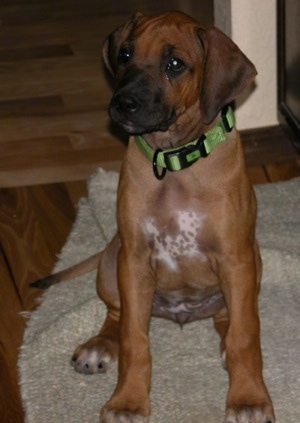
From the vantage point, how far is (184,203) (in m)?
3.14

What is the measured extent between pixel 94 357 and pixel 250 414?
0.58m

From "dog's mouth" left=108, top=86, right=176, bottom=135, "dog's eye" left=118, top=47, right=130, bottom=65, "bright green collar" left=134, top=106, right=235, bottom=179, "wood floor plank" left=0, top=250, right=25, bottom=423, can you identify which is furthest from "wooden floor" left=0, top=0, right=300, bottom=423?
"dog's eye" left=118, top=47, right=130, bottom=65

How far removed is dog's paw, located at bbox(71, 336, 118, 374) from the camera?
337cm

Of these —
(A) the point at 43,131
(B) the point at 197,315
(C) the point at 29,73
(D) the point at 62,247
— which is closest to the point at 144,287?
(B) the point at 197,315

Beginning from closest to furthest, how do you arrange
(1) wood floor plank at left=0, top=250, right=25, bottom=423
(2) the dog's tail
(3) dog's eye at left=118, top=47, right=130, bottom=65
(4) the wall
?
1. (3) dog's eye at left=118, top=47, right=130, bottom=65
2. (1) wood floor plank at left=0, top=250, right=25, bottom=423
3. (2) the dog's tail
4. (4) the wall

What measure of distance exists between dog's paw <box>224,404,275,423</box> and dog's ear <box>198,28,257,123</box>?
0.83m

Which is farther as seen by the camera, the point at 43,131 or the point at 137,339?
the point at 43,131

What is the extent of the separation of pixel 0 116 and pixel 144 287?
2.52 metres

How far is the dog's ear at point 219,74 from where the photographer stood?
2.95 meters

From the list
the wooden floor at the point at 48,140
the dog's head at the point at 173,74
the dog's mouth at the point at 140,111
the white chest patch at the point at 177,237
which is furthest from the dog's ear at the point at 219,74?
the wooden floor at the point at 48,140

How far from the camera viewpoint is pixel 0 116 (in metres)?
5.50

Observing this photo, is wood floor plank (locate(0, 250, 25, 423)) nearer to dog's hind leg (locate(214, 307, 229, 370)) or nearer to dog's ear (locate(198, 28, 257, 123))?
dog's hind leg (locate(214, 307, 229, 370))

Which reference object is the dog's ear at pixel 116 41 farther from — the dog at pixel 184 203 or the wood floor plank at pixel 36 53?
the wood floor plank at pixel 36 53

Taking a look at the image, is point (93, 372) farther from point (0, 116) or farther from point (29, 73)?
point (29, 73)
